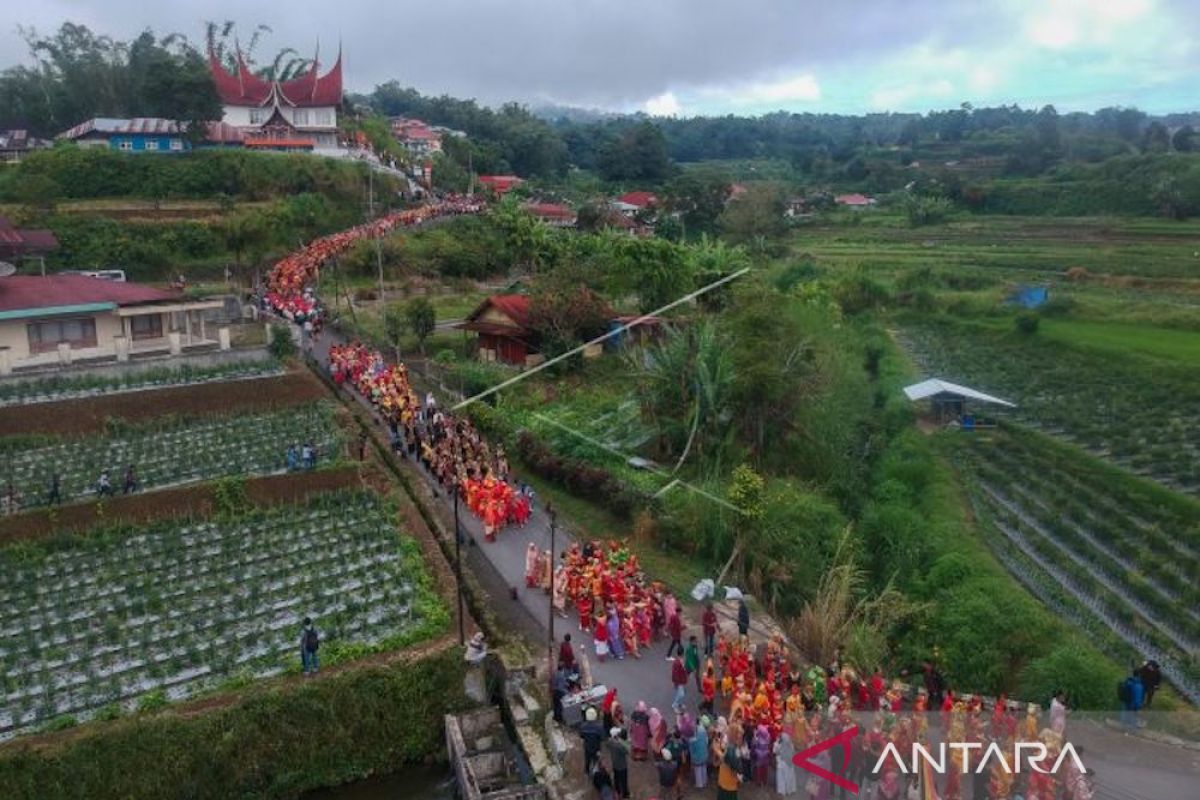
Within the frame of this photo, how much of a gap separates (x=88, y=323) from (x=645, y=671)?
1872 centimetres

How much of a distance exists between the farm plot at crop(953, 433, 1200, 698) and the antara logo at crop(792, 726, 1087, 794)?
220 inches

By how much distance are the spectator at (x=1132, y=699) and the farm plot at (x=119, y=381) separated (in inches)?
742

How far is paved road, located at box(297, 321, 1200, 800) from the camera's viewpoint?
1073 cm

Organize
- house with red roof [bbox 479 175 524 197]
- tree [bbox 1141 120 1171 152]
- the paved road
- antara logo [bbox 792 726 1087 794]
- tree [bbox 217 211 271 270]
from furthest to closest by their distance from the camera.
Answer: tree [bbox 1141 120 1171 152] → house with red roof [bbox 479 175 524 197] → tree [bbox 217 211 271 270] → the paved road → antara logo [bbox 792 726 1087 794]

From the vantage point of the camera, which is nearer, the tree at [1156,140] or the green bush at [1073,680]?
the green bush at [1073,680]

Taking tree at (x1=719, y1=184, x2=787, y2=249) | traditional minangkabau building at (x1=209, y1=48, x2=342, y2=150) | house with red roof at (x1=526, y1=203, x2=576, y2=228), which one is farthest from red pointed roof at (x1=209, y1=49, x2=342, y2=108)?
tree at (x1=719, y1=184, x2=787, y2=249)

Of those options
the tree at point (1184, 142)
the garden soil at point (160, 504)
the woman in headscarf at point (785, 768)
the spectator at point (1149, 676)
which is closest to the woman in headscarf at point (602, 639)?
the woman in headscarf at point (785, 768)

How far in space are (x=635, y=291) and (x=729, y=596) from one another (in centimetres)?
1956

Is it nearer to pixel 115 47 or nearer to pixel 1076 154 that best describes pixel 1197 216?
pixel 1076 154

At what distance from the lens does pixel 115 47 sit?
6381cm

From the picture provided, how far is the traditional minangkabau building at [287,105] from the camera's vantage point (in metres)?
53.4

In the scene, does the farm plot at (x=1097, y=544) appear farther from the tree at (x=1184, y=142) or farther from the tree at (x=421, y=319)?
the tree at (x=1184, y=142)

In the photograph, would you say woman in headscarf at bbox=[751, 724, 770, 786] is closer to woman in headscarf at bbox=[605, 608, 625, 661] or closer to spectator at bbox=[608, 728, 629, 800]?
spectator at bbox=[608, 728, 629, 800]

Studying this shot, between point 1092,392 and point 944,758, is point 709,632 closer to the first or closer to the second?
point 944,758
